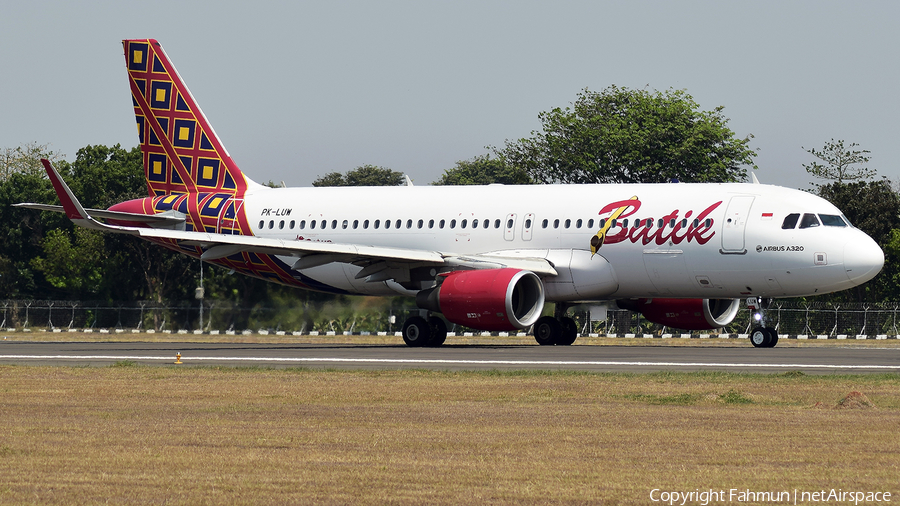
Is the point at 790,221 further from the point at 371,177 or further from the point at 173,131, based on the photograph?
the point at 371,177

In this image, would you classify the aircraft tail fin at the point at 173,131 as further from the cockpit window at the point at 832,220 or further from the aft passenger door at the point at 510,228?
the cockpit window at the point at 832,220

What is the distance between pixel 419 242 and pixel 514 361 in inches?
455

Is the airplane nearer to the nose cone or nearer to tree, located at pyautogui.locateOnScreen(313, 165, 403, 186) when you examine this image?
the nose cone

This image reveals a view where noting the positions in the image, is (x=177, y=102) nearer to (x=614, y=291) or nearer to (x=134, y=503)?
(x=614, y=291)

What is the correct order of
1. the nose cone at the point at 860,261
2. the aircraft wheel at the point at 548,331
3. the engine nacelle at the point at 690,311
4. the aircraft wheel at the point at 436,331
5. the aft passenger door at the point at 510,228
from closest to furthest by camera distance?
the nose cone at the point at 860,261, the aircraft wheel at the point at 436,331, the aft passenger door at the point at 510,228, the engine nacelle at the point at 690,311, the aircraft wheel at the point at 548,331

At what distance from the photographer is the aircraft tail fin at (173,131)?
42000mm

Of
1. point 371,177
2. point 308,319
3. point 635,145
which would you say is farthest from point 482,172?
point 308,319

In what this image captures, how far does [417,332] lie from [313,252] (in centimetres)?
386

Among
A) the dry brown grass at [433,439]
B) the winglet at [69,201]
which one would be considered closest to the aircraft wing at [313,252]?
the winglet at [69,201]

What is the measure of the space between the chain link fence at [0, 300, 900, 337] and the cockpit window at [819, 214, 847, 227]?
9.71m

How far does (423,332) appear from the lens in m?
35.5

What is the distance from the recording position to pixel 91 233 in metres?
74.1

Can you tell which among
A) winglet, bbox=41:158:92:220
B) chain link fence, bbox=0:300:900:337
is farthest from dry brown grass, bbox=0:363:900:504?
chain link fence, bbox=0:300:900:337

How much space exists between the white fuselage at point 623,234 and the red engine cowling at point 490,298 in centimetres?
149
